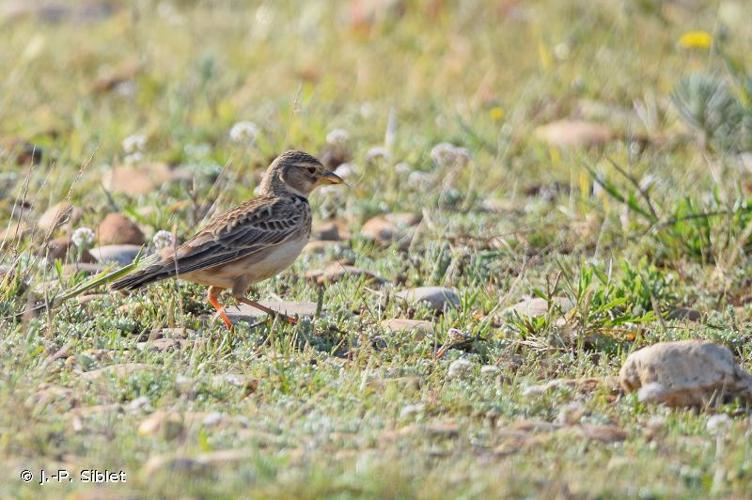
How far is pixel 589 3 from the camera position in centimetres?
1180

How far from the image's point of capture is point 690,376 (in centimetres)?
509

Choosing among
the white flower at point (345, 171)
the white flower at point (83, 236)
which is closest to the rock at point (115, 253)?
the white flower at point (83, 236)

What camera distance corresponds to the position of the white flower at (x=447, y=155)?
28.0ft

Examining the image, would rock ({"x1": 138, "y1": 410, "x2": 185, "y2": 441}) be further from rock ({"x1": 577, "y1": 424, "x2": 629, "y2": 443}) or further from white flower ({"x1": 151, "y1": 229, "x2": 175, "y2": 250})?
white flower ({"x1": 151, "y1": 229, "x2": 175, "y2": 250})

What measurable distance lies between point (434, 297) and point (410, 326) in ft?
1.53

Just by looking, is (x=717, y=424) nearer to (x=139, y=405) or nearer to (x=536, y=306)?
(x=536, y=306)

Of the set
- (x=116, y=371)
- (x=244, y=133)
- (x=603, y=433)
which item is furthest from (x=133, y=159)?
(x=603, y=433)

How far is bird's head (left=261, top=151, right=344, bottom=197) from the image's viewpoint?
6977 millimetres

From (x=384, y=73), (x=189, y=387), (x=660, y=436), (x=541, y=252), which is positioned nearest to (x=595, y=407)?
(x=660, y=436)

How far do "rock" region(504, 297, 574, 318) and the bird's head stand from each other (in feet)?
4.47

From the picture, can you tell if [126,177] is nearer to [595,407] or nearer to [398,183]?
[398,183]

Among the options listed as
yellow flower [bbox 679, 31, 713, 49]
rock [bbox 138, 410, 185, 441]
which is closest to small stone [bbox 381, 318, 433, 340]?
rock [bbox 138, 410, 185, 441]

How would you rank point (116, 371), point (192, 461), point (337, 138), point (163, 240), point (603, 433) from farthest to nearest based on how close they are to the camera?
point (337, 138), point (163, 240), point (116, 371), point (603, 433), point (192, 461)

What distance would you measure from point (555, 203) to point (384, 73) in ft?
9.23
